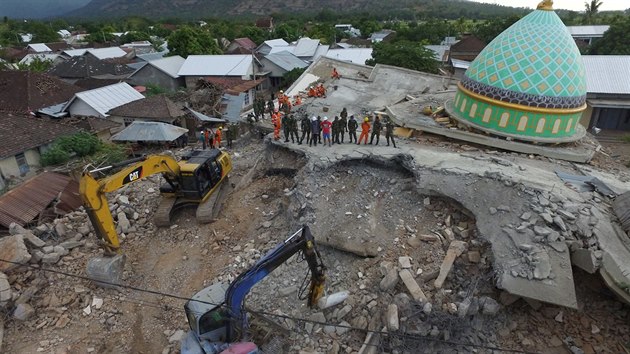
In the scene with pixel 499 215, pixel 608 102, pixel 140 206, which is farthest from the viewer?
pixel 608 102

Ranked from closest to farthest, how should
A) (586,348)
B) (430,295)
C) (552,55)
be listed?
(586,348), (430,295), (552,55)

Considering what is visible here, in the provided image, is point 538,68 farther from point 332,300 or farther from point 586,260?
point 332,300

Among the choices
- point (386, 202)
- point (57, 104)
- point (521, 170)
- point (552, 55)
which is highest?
point (552, 55)

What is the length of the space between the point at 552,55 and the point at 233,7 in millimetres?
165109

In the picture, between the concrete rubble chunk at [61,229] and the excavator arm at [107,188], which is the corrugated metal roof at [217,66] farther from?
the excavator arm at [107,188]

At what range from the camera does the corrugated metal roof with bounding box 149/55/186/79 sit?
1586 inches

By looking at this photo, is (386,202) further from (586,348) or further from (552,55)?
(552,55)

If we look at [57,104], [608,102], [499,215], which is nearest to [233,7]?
[57,104]

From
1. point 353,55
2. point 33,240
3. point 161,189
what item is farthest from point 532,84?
point 353,55

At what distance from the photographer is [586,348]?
28.0 ft

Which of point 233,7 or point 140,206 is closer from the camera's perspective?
point 140,206

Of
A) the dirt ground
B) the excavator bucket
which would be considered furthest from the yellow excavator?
the dirt ground

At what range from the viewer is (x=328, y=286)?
1016 centimetres

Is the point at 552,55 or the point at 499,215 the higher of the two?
the point at 552,55
